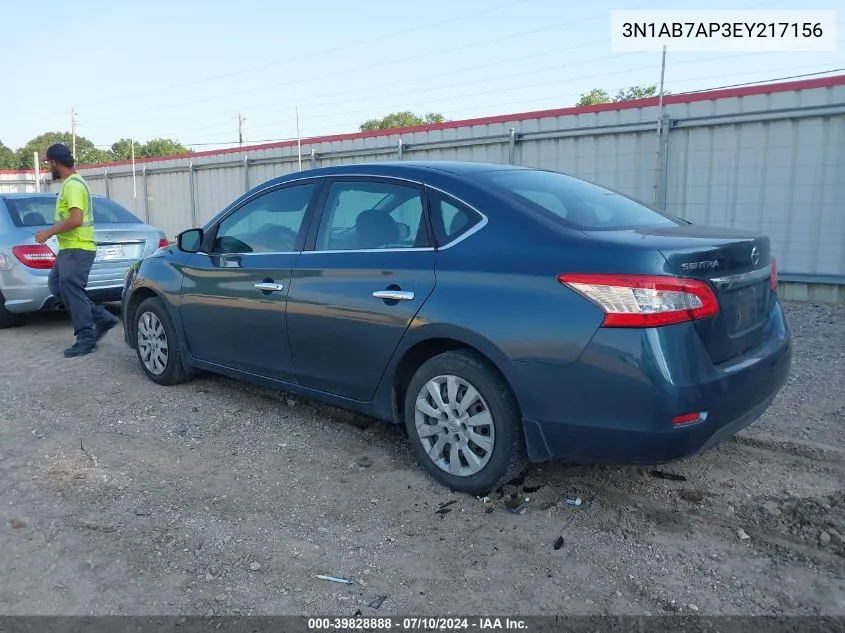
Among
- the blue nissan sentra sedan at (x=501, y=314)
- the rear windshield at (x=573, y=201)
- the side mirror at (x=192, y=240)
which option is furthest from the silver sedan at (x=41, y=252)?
the rear windshield at (x=573, y=201)

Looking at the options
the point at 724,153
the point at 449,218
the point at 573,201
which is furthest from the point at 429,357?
the point at 724,153

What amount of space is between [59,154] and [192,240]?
2.39 metres

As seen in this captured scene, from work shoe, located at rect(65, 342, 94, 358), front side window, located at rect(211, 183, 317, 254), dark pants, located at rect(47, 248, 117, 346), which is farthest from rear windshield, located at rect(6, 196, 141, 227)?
front side window, located at rect(211, 183, 317, 254)

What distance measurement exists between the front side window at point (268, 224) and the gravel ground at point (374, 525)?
1.15 metres

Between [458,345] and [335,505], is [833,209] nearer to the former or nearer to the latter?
[458,345]

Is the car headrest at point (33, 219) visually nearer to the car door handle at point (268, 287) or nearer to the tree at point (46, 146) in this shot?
the car door handle at point (268, 287)

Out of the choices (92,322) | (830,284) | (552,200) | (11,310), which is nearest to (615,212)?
(552,200)

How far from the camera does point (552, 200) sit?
11.7 feet

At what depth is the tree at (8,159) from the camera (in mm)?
60812

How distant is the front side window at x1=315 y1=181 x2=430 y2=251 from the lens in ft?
12.1

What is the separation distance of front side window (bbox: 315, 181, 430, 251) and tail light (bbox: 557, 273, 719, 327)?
103 centimetres

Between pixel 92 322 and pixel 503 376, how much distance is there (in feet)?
15.8

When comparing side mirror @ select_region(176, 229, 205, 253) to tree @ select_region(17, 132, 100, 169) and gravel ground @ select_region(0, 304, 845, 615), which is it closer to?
gravel ground @ select_region(0, 304, 845, 615)

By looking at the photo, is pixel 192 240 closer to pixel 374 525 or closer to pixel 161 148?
pixel 374 525
